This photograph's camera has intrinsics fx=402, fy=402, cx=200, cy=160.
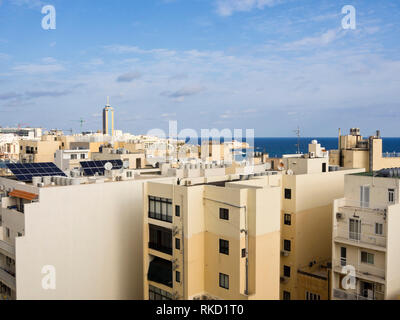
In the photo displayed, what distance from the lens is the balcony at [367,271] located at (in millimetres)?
18656

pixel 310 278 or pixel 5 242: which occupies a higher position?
pixel 5 242

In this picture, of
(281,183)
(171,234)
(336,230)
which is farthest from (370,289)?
(171,234)

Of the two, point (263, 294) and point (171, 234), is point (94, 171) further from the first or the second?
point (263, 294)

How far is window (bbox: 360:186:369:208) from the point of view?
20.3 metres

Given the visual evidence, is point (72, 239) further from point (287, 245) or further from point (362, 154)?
point (362, 154)

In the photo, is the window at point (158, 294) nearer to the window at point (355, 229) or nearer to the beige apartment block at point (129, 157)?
the window at point (355, 229)

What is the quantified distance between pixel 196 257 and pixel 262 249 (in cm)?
294

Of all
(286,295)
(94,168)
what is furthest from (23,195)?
(286,295)

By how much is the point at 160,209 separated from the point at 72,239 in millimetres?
4971

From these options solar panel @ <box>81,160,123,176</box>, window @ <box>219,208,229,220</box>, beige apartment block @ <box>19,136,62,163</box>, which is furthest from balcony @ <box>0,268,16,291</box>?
beige apartment block @ <box>19,136,62,163</box>

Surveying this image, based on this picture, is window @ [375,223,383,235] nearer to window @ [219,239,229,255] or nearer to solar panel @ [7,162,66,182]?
window @ [219,239,229,255]

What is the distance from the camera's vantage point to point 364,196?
20.5 m

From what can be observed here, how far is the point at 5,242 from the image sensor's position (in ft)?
67.4
